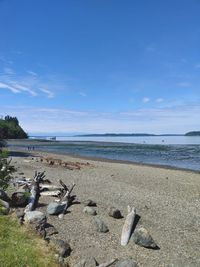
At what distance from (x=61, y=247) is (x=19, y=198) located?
208 inches

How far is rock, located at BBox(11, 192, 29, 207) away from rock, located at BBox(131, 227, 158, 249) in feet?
17.8

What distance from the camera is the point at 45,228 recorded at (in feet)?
42.0

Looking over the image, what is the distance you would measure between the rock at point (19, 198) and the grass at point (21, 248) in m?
4.42

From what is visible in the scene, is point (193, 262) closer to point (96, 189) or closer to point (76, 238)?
point (76, 238)

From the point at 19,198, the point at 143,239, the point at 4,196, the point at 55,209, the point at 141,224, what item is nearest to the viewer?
the point at 143,239

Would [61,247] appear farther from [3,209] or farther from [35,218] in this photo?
[3,209]

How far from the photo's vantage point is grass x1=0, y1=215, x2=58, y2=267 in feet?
29.7

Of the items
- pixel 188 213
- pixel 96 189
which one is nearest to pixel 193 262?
pixel 188 213

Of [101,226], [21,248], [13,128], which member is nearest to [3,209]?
[101,226]

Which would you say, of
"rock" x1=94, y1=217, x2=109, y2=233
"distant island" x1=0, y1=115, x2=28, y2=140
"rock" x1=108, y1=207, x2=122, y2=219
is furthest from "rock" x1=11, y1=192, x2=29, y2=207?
"distant island" x1=0, y1=115, x2=28, y2=140

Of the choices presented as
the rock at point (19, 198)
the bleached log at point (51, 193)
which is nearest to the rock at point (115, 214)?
the rock at point (19, 198)

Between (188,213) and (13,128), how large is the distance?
571 feet

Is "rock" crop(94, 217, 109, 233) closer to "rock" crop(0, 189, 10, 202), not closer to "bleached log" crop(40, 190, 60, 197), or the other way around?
"rock" crop(0, 189, 10, 202)

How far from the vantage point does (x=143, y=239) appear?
41.0ft
